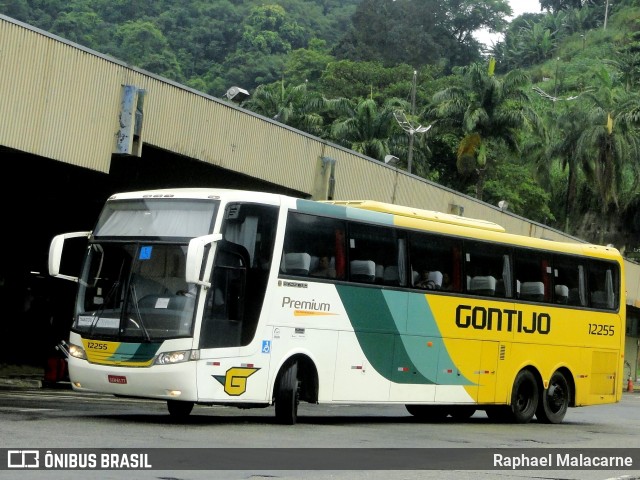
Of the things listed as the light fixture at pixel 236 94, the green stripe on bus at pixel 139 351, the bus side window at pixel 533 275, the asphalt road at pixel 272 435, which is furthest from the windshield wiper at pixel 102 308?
the light fixture at pixel 236 94

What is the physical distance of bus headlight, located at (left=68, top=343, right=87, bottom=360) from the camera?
1562 centimetres

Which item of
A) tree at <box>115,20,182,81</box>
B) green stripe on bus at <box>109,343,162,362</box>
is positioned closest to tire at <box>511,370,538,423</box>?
green stripe on bus at <box>109,343,162,362</box>

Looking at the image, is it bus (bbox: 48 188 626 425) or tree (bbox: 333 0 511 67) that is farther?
tree (bbox: 333 0 511 67)

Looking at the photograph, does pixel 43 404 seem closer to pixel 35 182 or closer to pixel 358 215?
Answer: pixel 358 215

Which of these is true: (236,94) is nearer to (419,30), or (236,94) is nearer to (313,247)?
(313,247)

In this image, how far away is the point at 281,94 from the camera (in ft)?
249

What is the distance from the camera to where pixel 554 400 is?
22.1m

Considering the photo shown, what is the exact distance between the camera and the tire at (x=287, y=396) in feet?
53.8

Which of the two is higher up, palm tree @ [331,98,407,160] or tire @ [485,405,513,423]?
palm tree @ [331,98,407,160]

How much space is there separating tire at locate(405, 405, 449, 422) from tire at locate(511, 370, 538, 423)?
128cm

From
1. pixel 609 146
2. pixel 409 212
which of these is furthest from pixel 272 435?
pixel 609 146

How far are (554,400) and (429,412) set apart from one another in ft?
7.40

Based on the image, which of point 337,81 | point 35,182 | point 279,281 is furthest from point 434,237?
point 337,81

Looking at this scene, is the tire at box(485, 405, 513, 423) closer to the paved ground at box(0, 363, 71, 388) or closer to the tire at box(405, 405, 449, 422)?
the tire at box(405, 405, 449, 422)
